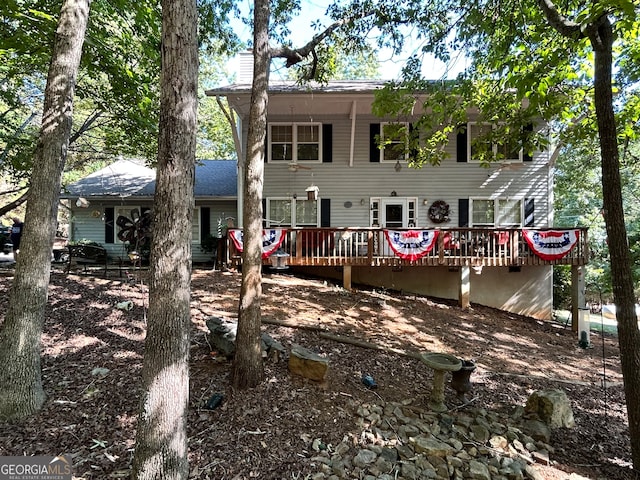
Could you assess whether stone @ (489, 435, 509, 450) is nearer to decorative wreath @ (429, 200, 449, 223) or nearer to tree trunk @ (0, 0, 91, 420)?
tree trunk @ (0, 0, 91, 420)

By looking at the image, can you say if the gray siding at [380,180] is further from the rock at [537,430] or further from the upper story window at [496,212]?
the rock at [537,430]

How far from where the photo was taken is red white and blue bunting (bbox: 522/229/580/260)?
29.9 feet

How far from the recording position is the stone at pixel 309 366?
4043 mm

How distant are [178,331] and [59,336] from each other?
3.74m

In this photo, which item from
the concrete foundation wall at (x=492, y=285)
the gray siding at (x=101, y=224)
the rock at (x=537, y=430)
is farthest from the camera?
the gray siding at (x=101, y=224)

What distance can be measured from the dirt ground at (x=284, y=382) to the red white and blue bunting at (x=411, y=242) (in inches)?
61.4

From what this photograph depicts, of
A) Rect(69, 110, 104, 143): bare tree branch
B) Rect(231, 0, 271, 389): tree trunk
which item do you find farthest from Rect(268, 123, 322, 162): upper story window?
Rect(231, 0, 271, 389): tree trunk

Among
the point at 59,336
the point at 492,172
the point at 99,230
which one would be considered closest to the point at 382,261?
the point at 492,172

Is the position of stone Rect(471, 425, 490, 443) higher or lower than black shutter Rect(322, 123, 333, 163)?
lower

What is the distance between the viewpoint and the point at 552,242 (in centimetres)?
916

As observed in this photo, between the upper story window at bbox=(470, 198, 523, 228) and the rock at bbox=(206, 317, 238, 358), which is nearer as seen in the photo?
the rock at bbox=(206, 317, 238, 358)

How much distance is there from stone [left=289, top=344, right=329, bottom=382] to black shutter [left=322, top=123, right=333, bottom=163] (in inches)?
326

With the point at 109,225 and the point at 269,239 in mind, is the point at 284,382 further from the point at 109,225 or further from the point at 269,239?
the point at 109,225

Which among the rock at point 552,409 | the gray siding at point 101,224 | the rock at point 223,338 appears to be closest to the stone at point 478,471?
the rock at point 552,409
